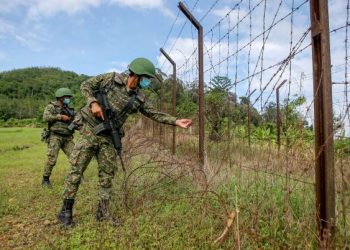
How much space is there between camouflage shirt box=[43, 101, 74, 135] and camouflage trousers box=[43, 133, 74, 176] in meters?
0.12

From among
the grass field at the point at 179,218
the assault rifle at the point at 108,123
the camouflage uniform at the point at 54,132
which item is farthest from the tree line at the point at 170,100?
the camouflage uniform at the point at 54,132

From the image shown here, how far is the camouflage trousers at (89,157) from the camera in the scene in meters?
4.02

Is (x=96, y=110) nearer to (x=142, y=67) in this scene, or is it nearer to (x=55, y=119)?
(x=142, y=67)

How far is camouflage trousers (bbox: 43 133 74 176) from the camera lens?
6427mm

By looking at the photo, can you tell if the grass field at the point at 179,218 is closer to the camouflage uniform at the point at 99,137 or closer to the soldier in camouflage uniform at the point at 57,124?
the camouflage uniform at the point at 99,137

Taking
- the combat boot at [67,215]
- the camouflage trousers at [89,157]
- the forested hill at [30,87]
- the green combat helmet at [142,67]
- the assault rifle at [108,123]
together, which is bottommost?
the combat boot at [67,215]

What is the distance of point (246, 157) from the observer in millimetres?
4641

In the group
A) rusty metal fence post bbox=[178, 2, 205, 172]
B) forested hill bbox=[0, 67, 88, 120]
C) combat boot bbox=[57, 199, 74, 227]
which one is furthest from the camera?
forested hill bbox=[0, 67, 88, 120]

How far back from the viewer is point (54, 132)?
6.58 m

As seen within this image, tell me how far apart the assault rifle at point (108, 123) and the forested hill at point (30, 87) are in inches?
3105

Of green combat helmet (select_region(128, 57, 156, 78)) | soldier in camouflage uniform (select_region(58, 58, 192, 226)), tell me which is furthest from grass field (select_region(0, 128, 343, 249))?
green combat helmet (select_region(128, 57, 156, 78))

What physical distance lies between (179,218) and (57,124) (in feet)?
11.9

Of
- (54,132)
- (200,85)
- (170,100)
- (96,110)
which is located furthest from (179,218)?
(170,100)

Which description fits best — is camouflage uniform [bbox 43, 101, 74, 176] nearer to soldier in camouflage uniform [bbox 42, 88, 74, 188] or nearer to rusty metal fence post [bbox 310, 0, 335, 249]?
soldier in camouflage uniform [bbox 42, 88, 74, 188]
